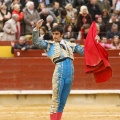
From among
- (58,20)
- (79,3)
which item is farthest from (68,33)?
(79,3)

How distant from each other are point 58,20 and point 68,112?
11.2 feet

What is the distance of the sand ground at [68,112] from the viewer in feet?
31.0

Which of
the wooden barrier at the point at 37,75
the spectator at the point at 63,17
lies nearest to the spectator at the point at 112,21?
the spectator at the point at 63,17

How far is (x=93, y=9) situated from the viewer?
536 inches

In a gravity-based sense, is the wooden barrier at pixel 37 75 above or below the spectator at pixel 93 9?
below

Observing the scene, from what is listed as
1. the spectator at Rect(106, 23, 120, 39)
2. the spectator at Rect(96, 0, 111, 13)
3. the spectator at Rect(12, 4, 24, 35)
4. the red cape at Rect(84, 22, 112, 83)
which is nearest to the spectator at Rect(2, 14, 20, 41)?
the spectator at Rect(12, 4, 24, 35)

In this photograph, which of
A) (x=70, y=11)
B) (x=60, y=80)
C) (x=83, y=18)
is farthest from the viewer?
(x=70, y=11)

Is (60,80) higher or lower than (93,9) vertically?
higher

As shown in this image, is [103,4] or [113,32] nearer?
[113,32]

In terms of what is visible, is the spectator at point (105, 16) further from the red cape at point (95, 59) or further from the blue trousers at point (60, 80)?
the blue trousers at point (60, 80)

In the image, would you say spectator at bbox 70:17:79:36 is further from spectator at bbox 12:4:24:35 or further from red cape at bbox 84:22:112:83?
red cape at bbox 84:22:112:83

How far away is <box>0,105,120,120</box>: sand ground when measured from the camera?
9438 millimetres

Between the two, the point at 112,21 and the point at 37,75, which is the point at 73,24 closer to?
the point at 112,21

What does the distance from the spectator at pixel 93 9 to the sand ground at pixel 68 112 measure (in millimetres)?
2739
